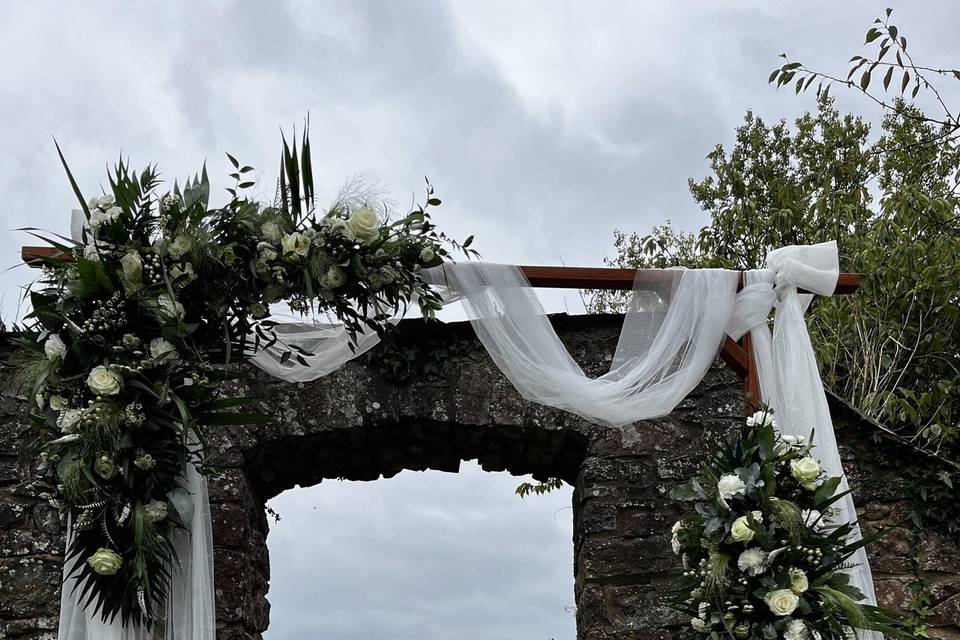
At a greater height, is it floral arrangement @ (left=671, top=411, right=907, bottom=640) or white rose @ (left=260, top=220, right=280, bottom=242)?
white rose @ (left=260, top=220, right=280, bottom=242)

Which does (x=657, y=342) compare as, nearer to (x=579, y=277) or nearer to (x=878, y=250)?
(x=579, y=277)

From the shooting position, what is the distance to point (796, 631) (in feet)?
11.2

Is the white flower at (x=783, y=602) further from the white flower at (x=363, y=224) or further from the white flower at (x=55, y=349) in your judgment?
the white flower at (x=55, y=349)

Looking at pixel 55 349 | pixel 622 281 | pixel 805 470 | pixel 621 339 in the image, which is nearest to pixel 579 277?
pixel 622 281

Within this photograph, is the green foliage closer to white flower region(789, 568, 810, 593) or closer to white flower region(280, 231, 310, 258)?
white flower region(789, 568, 810, 593)

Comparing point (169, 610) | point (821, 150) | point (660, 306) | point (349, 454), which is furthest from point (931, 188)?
point (169, 610)

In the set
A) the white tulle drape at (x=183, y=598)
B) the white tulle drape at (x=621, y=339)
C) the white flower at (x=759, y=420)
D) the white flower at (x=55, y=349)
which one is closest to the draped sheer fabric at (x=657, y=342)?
the white tulle drape at (x=621, y=339)

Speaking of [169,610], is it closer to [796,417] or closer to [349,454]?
[349,454]

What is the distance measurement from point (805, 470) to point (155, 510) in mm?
2083

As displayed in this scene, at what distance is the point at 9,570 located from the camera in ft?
14.3

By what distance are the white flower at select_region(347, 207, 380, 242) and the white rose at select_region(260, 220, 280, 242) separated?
0.24 m

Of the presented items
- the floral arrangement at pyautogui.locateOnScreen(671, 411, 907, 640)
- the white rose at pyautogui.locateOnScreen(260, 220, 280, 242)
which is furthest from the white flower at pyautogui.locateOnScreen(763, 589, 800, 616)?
the white rose at pyautogui.locateOnScreen(260, 220, 280, 242)

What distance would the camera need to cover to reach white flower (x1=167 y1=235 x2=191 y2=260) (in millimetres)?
3391

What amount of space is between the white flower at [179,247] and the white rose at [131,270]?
4.0 inches
